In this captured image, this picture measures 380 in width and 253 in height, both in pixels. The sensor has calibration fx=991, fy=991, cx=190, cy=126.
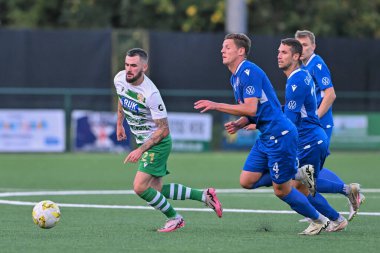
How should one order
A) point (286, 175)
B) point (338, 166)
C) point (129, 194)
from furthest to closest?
1. point (338, 166)
2. point (129, 194)
3. point (286, 175)

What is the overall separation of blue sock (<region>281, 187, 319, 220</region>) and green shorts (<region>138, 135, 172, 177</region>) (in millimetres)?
1415

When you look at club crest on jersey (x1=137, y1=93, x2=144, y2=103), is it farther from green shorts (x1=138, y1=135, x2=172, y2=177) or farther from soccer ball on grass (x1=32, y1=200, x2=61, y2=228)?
soccer ball on grass (x1=32, y1=200, x2=61, y2=228)

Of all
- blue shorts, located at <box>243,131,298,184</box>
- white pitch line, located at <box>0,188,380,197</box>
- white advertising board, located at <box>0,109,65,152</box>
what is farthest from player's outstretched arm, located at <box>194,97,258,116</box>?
white advertising board, located at <box>0,109,65,152</box>

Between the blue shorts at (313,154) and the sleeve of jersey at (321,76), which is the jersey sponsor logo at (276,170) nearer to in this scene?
the blue shorts at (313,154)

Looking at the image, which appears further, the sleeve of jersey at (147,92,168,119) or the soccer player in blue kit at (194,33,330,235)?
the sleeve of jersey at (147,92,168,119)

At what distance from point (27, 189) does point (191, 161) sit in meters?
6.76

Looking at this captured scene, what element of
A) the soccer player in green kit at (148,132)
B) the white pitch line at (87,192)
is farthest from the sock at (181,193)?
the white pitch line at (87,192)

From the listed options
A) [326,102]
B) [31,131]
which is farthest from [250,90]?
[31,131]

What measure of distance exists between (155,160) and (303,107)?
1682mm

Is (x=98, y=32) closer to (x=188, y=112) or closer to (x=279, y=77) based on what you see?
(x=188, y=112)

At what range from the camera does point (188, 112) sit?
24.6 m

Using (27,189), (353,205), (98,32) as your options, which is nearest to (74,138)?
(98,32)

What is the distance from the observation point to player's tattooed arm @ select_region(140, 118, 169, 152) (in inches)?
405

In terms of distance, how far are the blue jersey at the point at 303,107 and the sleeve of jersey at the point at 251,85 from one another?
58 cm
